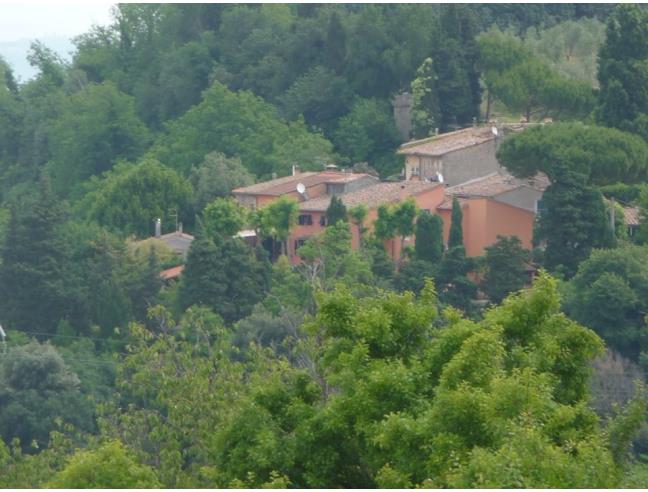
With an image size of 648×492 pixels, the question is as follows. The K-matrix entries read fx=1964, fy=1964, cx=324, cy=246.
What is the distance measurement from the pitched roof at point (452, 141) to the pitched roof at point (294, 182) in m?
1.34

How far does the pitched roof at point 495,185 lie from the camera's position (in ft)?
116

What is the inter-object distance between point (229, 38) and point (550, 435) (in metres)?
37.9

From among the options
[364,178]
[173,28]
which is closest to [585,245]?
[364,178]

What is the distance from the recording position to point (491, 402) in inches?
461

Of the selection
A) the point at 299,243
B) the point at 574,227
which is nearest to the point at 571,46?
the point at 299,243

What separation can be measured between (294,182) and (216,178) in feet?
8.57

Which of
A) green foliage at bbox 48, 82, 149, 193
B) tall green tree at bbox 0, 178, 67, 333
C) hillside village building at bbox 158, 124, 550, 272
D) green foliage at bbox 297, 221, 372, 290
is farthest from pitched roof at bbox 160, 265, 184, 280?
green foliage at bbox 48, 82, 149, 193

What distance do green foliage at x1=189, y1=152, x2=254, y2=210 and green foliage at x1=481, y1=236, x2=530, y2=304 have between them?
29.5 feet

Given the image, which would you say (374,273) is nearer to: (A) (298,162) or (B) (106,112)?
(A) (298,162)

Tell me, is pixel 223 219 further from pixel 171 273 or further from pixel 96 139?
pixel 96 139

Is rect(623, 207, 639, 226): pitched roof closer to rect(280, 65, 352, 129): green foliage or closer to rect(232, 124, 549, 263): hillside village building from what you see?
rect(232, 124, 549, 263): hillside village building

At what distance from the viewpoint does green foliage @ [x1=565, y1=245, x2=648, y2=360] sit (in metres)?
29.0

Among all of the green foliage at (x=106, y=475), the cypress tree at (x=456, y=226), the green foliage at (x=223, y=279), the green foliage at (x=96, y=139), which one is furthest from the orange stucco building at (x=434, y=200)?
the green foliage at (x=106, y=475)

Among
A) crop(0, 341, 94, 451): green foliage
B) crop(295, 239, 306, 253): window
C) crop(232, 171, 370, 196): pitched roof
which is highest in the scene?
crop(232, 171, 370, 196): pitched roof
